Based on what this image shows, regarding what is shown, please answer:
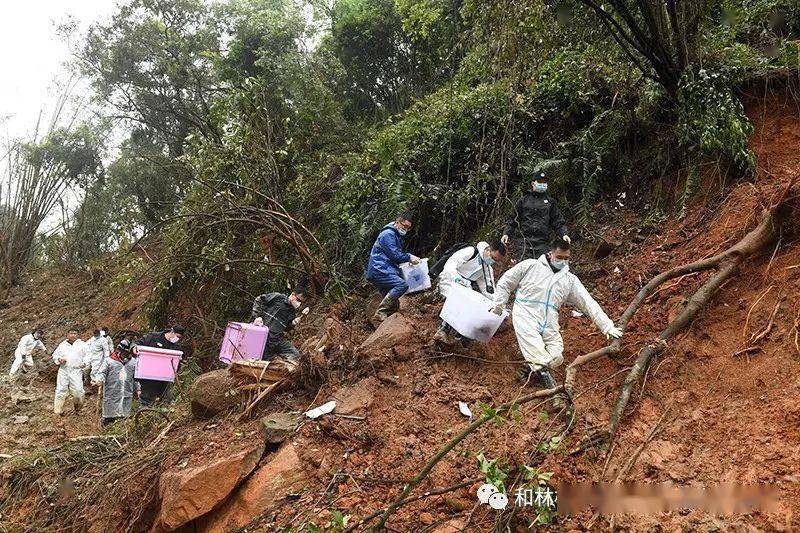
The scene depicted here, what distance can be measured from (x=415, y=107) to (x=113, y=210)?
440 inches

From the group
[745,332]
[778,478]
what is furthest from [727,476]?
[745,332]

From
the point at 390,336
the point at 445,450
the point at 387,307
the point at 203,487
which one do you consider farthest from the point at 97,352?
the point at 445,450

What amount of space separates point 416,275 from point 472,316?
173 cm

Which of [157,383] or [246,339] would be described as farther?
[157,383]

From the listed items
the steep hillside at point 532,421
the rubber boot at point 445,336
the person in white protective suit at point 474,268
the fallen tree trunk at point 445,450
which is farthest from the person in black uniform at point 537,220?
the fallen tree trunk at point 445,450

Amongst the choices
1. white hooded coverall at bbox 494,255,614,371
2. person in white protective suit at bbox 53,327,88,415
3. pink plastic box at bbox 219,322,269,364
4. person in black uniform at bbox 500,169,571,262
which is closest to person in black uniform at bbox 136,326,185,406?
pink plastic box at bbox 219,322,269,364

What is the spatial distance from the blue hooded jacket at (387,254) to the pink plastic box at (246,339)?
4.87 ft

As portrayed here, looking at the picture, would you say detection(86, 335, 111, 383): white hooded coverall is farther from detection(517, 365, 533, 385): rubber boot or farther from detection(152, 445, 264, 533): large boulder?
detection(517, 365, 533, 385): rubber boot

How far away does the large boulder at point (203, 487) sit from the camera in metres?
4.40

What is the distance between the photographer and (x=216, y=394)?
213 inches

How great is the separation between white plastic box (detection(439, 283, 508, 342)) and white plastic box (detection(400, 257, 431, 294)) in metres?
1.50

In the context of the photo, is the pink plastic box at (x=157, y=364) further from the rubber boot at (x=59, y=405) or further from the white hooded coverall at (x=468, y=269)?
the white hooded coverall at (x=468, y=269)

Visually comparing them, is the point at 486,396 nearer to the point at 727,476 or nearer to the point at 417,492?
the point at 417,492

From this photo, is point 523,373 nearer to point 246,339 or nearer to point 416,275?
point 416,275
